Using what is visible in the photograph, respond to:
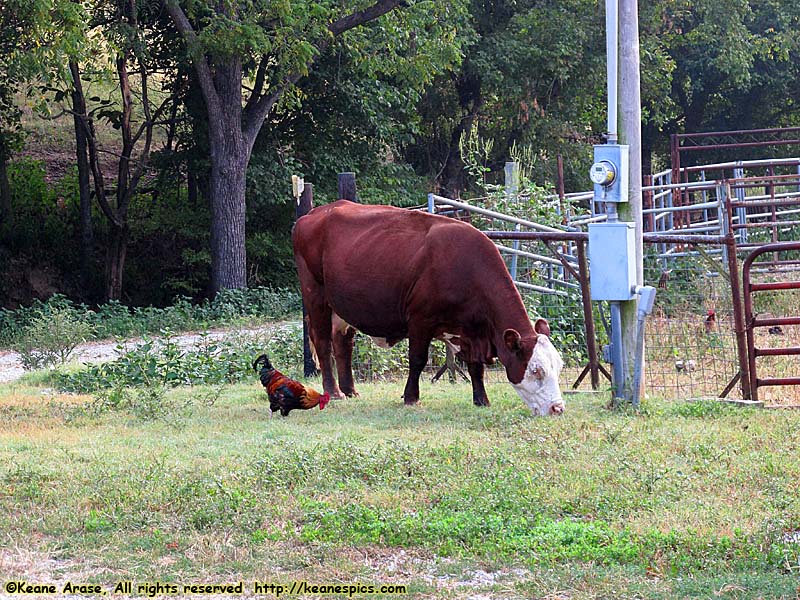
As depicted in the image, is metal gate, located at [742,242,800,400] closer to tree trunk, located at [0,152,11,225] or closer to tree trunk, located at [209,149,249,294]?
tree trunk, located at [209,149,249,294]

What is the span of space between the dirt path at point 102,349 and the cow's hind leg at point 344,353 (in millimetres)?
3331

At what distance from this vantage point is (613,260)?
9.01 m

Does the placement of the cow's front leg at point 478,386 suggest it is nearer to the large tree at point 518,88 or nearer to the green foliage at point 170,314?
the green foliage at point 170,314

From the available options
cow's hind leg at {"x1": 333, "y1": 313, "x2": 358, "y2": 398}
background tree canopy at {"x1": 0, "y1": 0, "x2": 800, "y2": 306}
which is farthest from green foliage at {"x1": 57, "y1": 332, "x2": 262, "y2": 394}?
background tree canopy at {"x1": 0, "y1": 0, "x2": 800, "y2": 306}

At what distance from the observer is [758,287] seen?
9.20 meters

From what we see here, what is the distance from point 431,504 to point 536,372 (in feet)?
9.71

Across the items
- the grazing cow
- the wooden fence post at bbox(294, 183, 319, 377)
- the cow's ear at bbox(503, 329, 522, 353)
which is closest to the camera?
the cow's ear at bbox(503, 329, 522, 353)

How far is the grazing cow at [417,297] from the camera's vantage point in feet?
A: 30.1

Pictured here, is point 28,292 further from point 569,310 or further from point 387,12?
point 569,310

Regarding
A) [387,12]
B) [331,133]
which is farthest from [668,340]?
[331,133]

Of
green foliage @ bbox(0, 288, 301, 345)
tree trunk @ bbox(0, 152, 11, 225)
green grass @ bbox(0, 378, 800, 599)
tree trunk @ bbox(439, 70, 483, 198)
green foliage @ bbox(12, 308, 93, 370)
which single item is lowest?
green grass @ bbox(0, 378, 800, 599)

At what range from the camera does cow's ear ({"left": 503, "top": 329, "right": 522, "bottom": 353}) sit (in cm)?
906

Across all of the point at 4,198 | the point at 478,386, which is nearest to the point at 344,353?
the point at 478,386

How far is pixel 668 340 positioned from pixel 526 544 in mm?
6440
